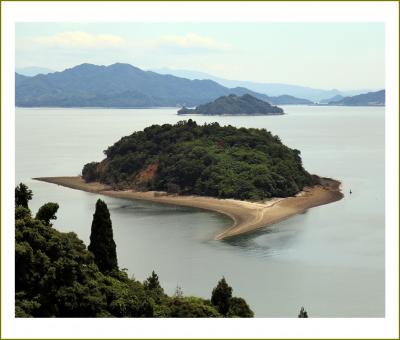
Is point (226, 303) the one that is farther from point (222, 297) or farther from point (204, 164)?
point (204, 164)

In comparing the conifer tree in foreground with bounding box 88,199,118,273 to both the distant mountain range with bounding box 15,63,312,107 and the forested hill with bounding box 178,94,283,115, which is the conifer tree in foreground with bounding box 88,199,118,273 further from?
the forested hill with bounding box 178,94,283,115

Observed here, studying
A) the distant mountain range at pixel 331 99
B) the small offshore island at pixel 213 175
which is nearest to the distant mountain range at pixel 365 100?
the distant mountain range at pixel 331 99

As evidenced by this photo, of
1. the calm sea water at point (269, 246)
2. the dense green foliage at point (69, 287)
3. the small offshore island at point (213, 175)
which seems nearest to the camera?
the dense green foliage at point (69, 287)

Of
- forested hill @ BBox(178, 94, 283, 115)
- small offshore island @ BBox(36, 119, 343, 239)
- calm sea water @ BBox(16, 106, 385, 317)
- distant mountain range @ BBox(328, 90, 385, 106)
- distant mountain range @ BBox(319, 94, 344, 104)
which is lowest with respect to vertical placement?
calm sea water @ BBox(16, 106, 385, 317)

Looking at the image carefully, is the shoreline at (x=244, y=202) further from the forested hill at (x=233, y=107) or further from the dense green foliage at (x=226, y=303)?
the forested hill at (x=233, y=107)

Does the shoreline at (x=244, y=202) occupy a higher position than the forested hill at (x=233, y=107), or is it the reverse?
the forested hill at (x=233, y=107)

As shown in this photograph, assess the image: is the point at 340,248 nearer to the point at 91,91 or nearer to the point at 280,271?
the point at 280,271

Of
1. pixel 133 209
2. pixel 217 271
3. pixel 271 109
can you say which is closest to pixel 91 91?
pixel 271 109

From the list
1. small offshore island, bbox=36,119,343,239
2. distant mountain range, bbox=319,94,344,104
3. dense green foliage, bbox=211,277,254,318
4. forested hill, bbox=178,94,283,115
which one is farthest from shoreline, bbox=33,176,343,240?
distant mountain range, bbox=319,94,344,104
